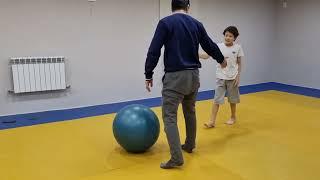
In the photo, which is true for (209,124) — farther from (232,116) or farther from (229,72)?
(229,72)

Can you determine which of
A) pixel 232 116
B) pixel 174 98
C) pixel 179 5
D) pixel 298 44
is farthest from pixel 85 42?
pixel 298 44

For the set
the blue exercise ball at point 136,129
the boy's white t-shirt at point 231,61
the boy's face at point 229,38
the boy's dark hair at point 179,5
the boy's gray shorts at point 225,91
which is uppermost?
the boy's dark hair at point 179,5

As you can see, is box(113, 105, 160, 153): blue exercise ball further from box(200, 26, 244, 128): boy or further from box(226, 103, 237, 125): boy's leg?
box(226, 103, 237, 125): boy's leg

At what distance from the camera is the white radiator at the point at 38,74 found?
4.95m

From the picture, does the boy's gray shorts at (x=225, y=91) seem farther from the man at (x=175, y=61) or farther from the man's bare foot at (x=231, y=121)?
the man at (x=175, y=61)

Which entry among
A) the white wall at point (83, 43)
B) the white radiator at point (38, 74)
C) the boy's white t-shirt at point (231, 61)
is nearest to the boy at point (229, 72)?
the boy's white t-shirt at point (231, 61)

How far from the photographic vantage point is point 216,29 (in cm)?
691

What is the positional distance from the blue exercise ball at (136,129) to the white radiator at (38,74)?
216 cm

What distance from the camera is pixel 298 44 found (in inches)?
289

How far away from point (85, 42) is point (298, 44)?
455 cm

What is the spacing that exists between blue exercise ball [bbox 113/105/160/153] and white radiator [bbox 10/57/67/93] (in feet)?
7.09

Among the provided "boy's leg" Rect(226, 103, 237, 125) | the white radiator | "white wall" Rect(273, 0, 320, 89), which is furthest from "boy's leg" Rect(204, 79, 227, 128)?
"white wall" Rect(273, 0, 320, 89)

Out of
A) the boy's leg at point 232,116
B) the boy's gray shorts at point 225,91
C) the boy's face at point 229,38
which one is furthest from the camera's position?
the boy's leg at point 232,116

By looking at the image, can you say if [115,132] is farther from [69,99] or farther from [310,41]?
[310,41]
